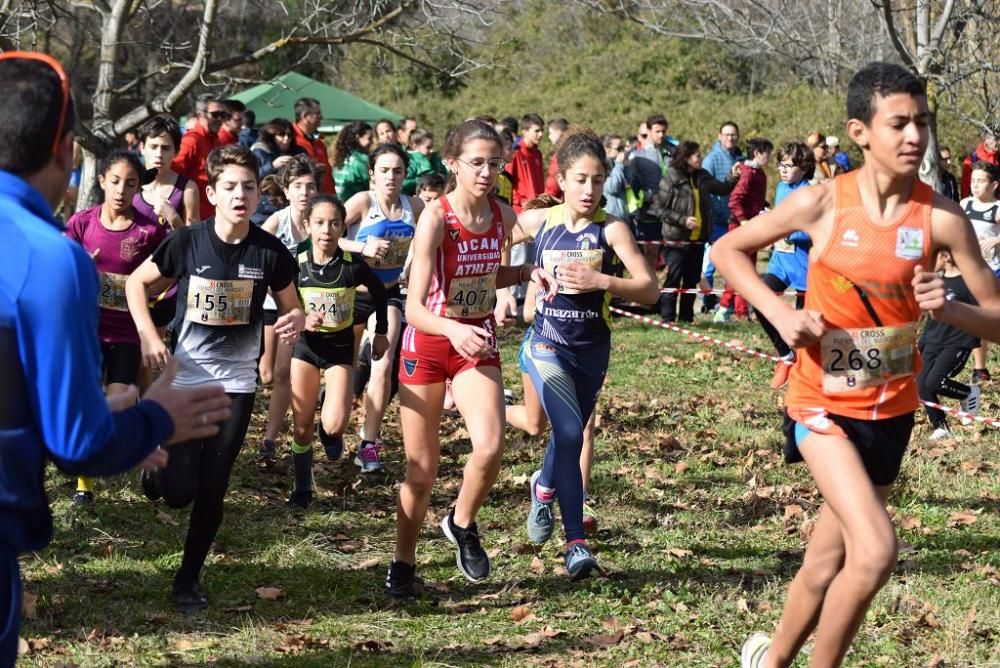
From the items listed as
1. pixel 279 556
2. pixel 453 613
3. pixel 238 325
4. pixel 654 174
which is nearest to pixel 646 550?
pixel 453 613

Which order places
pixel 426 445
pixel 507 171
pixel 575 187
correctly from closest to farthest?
pixel 426 445 → pixel 575 187 → pixel 507 171

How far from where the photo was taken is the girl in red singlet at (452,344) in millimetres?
5480

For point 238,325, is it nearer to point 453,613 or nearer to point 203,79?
point 453,613

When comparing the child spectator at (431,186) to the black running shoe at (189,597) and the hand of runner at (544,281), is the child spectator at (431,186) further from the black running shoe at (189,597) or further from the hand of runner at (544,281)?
the black running shoe at (189,597)

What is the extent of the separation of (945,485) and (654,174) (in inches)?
331

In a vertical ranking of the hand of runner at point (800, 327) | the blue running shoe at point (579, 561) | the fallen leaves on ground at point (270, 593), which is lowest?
the fallen leaves on ground at point (270, 593)

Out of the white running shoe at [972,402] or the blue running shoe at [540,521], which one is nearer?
the blue running shoe at [540,521]

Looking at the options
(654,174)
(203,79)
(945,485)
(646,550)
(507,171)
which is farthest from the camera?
(654,174)

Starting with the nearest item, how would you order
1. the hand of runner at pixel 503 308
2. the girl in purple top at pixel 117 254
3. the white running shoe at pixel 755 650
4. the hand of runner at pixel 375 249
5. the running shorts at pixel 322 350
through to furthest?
the white running shoe at pixel 755 650 → the hand of runner at pixel 503 308 → the girl in purple top at pixel 117 254 → the running shorts at pixel 322 350 → the hand of runner at pixel 375 249

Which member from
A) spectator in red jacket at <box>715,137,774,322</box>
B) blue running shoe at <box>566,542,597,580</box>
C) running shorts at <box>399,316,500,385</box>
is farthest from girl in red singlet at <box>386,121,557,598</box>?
spectator in red jacket at <box>715,137,774,322</box>

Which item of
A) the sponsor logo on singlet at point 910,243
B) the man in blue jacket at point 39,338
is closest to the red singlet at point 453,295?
the sponsor logo on singlet at point 910,243

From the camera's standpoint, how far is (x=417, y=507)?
5.63 meters

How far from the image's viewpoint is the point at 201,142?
1215 cm

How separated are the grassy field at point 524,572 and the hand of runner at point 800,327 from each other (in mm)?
1518
